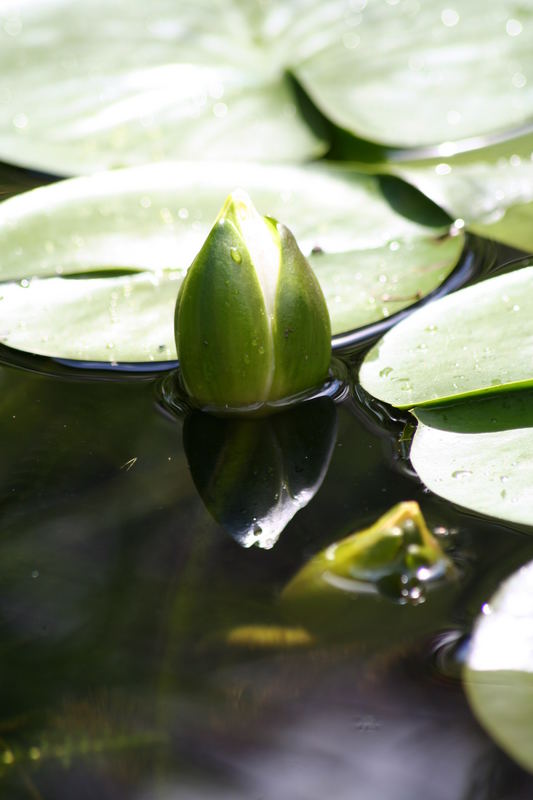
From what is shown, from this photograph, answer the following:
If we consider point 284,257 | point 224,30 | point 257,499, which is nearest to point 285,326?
point 284,257

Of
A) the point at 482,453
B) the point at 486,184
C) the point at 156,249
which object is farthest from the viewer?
the point at 486,184

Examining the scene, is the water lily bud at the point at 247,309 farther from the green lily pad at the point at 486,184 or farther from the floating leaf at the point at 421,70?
the floating leaf at the point at 421,70

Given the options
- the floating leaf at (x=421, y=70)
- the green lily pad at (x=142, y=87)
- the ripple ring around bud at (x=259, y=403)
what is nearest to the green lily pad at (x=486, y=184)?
the floating leaf at (x=421, y=70)

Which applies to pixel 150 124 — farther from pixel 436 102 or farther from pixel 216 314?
pixel 216 314

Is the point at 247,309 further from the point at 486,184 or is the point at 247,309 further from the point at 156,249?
the point at 486,184

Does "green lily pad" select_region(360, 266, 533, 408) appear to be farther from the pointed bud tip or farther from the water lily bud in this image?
the pointed bud tip

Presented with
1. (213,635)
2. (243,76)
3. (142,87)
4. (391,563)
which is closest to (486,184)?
(243,76)

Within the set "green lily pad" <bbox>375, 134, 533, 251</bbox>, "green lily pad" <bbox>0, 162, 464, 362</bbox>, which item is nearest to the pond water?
"green lily pad" <bbox>0, 162, 464, 362</bbox>
